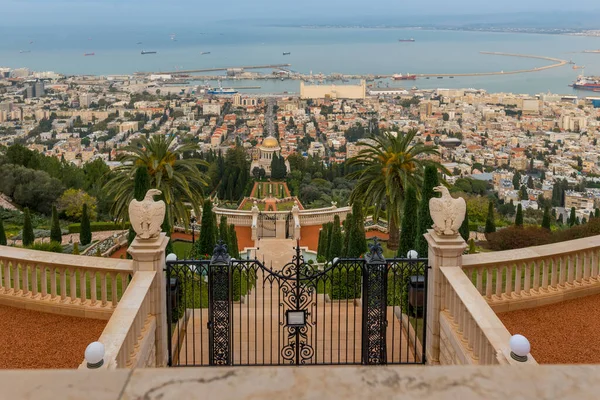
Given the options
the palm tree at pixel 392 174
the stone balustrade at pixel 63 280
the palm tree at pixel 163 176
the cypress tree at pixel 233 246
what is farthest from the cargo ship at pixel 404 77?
the stone balustrade at pixel 63 280

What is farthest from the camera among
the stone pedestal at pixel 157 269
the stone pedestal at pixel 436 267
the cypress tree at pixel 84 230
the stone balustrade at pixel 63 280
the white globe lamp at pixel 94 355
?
the cypress tree at pixel 84 230

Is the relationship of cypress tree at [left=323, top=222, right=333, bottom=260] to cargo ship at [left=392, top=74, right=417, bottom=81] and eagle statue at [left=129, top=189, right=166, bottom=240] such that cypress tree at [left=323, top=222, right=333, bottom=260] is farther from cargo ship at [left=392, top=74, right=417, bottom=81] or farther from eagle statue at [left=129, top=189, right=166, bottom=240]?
cargo ship at [left=392, top=74, right=417, bottom=81]

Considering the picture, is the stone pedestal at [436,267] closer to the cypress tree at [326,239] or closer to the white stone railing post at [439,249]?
the white stone railing post at [439,249]

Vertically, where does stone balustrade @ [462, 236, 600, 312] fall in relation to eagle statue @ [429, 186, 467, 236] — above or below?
A: below

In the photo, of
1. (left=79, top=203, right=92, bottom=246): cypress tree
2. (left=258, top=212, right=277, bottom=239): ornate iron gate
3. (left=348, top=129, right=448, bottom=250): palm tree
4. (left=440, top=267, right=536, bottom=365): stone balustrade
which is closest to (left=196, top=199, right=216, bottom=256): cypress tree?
(left=348, top=129, right=448, bottom=250): palm tree

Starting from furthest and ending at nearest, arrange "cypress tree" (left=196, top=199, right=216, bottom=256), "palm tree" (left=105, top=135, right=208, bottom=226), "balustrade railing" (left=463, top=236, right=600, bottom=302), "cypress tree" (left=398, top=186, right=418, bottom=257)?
"cypress tree" (left=196, top=199, right=216, bottom=256), "palm tree" (left=105, top=135, right=208, bottom=226), "cypress tree" (left=398, top=186, right=418, bottom=257), "balustrade railing" (left=463, top=236, right=600, bottom=302)

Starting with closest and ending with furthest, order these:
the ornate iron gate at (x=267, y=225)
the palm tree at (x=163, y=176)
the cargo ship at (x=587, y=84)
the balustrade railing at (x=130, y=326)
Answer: the balustrade railing at (x=130, y=326)
the palm tree at (x=163, y=176)
the ornate iron gate at (x=267, y=225)
the cargo ship at (x=587, y=84)
